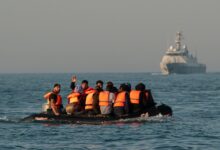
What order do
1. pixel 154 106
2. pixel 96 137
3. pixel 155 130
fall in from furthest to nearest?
1. pixel 154 106
2. pixel 155 130
3. pixel 96 137

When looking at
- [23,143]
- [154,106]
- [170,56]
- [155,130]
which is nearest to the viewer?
[23,143]

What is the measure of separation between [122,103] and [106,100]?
0.65 meters

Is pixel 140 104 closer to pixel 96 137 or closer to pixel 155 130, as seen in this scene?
pixel 155 130

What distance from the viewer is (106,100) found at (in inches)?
1133

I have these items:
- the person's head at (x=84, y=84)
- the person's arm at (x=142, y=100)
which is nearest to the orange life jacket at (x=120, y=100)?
the person's arm at (x=142, y=100)

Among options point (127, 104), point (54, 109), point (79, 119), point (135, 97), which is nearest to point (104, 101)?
point (127, 104)

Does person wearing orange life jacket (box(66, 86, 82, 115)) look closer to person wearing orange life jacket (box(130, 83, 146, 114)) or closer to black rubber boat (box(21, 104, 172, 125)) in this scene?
black rubber boat (box(21, 104, 172, 125))

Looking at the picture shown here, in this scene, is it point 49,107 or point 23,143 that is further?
point 49,107

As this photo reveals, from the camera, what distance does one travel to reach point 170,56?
19900cm

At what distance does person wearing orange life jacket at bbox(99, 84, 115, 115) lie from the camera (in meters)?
28.7

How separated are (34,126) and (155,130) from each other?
4950mm

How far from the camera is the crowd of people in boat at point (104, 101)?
28.8 m

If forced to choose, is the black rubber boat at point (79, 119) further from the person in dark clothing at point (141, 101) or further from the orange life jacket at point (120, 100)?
the orange life jacket at point (120, 100)

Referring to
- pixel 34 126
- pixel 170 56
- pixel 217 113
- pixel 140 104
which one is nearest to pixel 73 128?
pixel 34 126
